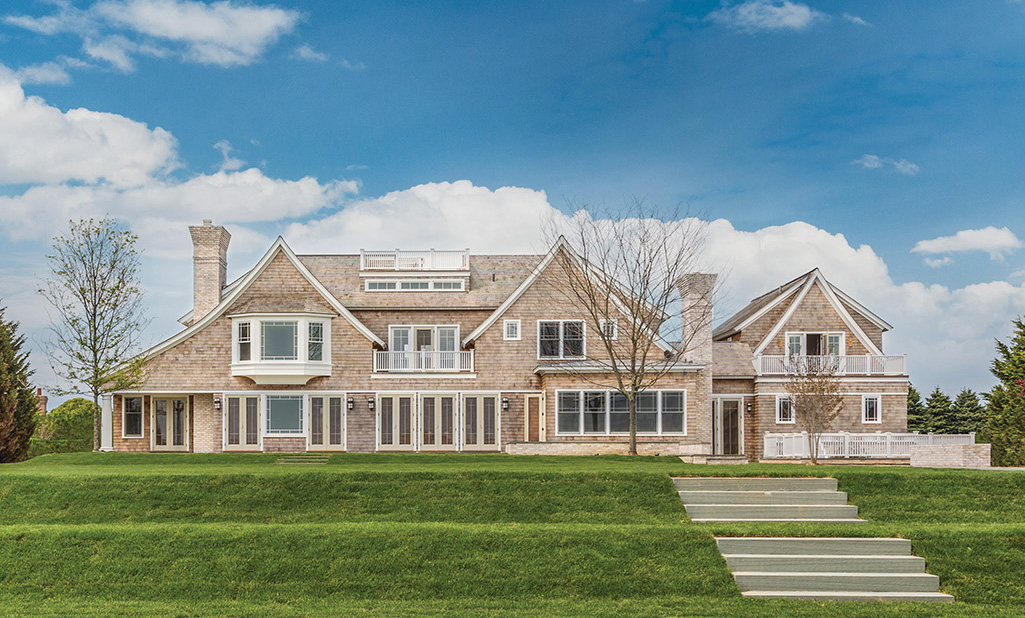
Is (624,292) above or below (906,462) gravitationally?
above

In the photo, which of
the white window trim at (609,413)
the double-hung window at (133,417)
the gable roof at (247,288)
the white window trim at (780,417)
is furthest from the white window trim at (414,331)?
the white window trim at (780,417)

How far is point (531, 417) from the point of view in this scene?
30719mm

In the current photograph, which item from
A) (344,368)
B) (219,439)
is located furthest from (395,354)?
(219,439)

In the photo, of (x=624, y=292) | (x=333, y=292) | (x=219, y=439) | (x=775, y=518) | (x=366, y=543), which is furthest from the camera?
(x=333, y=292)

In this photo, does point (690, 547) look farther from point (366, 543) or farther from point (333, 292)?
point (333, 292)

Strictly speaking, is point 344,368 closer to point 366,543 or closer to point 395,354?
point 395,354

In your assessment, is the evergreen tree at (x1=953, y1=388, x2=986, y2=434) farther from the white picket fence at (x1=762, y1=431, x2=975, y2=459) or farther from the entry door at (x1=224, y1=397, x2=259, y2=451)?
the entry door at (x1=224, y1=397, x2=259, y2=451)

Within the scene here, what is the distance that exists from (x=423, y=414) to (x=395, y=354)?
2.40 m

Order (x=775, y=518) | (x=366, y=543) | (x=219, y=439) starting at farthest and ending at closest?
(x=219, y=439) < (x=775, y=518) < (x=366, y=543)

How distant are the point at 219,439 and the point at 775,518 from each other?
20623 millimetres

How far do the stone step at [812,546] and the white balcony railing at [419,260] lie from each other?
770 inches

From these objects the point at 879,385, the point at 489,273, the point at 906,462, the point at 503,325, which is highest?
the point at 489,273

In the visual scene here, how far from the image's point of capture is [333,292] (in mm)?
32938

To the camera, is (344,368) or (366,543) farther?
(344,368)
